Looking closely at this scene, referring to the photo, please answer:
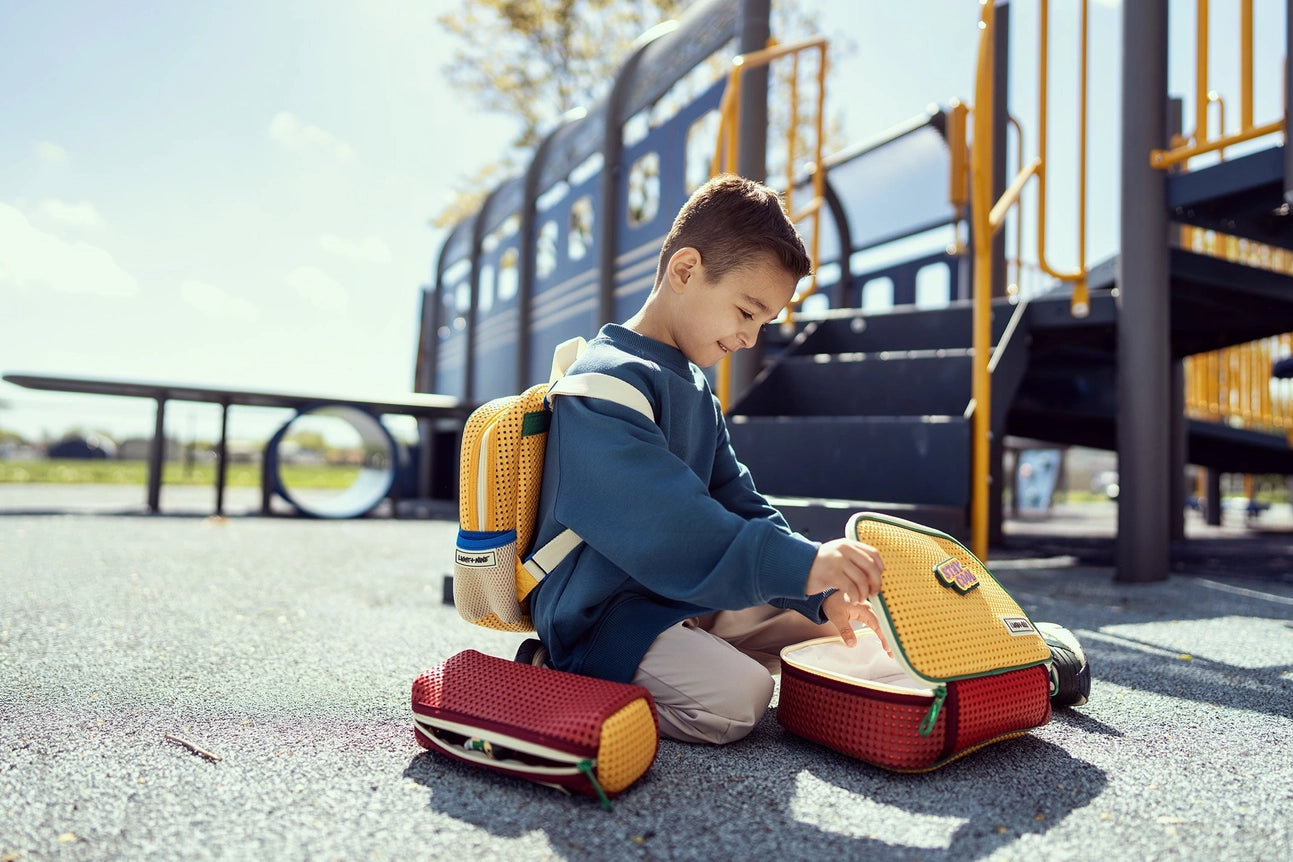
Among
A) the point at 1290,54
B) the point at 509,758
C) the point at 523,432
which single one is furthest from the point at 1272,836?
the point at 1290,54

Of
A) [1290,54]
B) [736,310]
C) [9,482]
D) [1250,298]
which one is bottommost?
[9,482]

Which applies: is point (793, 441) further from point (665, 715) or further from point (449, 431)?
point (449, 431)

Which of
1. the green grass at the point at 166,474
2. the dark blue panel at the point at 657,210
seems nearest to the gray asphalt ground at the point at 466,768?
the dark blue panel at the point at 657,210

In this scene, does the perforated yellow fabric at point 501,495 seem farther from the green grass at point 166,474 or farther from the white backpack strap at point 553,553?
the green grass at point 166,474

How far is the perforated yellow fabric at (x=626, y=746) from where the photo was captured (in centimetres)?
108

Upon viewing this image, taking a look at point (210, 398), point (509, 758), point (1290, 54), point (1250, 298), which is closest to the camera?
point (509, 758)

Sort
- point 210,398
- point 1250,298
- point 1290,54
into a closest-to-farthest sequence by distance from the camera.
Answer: point 1290,54 → point 1250,298 → point 210,398

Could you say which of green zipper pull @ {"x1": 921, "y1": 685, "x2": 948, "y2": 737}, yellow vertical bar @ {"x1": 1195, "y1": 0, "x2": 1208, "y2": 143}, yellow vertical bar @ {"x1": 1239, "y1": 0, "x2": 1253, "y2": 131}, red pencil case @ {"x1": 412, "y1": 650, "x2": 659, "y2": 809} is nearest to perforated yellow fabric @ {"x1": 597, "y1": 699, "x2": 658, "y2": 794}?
red pencil case @ {"x1": 412, "y1": 650, "x2": 659, "y2": 809}

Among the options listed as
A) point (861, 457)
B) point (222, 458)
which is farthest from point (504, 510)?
point (222, 458)

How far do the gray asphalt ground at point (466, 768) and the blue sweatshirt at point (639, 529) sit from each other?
221mm

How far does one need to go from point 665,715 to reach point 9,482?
13.2 metres

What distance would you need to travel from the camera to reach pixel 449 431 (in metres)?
10.8

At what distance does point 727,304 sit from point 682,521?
0.41 metres

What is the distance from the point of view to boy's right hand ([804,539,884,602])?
3.71 ft
